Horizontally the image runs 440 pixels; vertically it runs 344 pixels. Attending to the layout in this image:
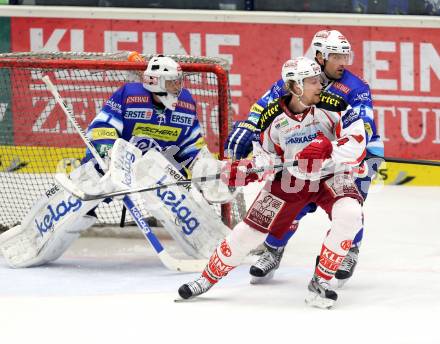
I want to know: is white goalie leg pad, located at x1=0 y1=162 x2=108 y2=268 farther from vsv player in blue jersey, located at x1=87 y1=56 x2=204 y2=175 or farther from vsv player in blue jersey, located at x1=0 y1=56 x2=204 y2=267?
vsv player in blue jersey, located at x1=87 y1=56 x2=204 y2=175

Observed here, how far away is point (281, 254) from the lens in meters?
5.57

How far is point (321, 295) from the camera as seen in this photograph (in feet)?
16.1

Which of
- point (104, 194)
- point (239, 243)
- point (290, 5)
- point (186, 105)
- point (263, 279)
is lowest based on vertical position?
point (263, 279)

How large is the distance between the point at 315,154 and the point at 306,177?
0.15 metres

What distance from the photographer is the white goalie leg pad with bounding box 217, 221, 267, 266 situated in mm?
5008

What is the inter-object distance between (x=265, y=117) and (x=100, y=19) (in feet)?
10.3

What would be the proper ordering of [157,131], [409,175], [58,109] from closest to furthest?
1. [157,131]
2. [58,109]
3. [409,175]

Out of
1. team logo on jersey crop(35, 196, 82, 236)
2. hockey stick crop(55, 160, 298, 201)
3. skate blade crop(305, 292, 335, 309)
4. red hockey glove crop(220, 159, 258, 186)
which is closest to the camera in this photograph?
skate blade crop(305, 292, 335, 309)

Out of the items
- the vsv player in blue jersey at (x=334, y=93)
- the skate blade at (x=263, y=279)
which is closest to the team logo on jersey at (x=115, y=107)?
the vsv player in blue jersey at (x=334, y=93)

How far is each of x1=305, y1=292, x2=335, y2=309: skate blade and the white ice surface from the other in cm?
3

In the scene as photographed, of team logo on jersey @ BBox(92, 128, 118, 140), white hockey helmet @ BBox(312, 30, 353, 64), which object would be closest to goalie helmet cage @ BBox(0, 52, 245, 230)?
team logo on jersey @ BBox(92, 128, 118, 140)

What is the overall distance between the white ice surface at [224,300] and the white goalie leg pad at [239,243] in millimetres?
177

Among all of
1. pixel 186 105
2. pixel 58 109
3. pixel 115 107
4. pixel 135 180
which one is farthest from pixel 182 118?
pixel 58 109

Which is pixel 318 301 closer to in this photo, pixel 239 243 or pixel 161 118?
pixel 239 243
